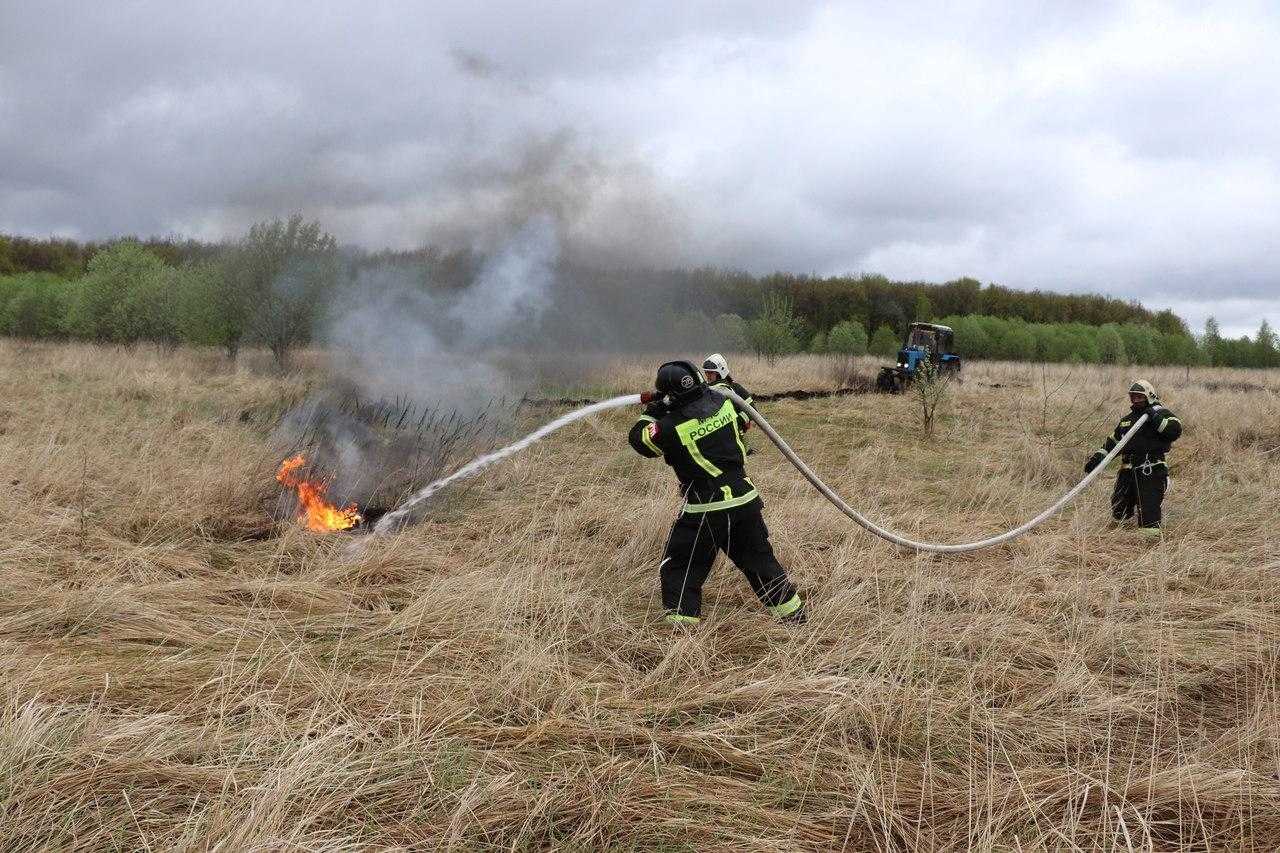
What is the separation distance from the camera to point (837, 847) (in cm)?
265

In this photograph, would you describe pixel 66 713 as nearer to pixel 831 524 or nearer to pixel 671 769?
pixel 671 769

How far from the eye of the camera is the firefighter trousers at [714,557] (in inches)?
182

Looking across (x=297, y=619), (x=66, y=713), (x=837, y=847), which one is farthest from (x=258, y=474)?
(x=837, y=847)

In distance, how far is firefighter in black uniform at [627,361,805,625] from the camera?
461 cm

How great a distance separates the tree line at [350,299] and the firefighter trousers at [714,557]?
22.6 ft

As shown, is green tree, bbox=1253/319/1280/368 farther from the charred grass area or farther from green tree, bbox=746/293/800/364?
the charred grass area

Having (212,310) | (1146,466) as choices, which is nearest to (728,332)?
(1146,466)

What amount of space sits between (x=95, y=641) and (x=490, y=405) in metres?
6.69

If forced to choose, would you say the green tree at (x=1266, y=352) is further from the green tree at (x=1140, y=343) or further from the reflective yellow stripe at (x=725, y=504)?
the reflective yellow stripe at (x=725, y=504)

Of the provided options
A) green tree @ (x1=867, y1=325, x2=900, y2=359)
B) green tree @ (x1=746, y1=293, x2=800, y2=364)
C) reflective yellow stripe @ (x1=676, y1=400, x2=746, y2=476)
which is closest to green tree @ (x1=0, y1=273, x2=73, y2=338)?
green tree @ (x1=746, y1=293, x2=800, y2=364)

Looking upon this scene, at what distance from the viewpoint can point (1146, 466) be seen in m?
7.31

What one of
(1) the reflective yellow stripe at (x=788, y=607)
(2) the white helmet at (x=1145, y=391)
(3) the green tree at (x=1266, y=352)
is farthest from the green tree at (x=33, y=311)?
(3) the green tree at (x=1266, y=352)

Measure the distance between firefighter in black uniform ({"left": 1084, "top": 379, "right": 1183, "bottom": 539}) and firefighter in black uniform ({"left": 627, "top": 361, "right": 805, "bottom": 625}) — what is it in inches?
168

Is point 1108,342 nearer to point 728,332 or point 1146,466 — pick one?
point 728,332
